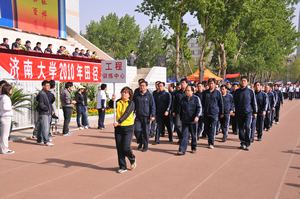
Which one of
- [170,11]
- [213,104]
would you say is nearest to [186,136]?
[213,104]

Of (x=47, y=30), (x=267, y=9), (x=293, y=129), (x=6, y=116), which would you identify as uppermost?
(x=267, y=9)

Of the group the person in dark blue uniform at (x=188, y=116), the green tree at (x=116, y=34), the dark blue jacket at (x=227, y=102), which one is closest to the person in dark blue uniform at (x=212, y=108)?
the person in dark blue uniform at (x=188, y=116)

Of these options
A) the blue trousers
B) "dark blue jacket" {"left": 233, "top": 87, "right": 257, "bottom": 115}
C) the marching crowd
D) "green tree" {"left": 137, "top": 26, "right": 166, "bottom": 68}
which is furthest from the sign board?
"green tree" {"left": 137, "top": 26, "right": 166, "bottom": 68}

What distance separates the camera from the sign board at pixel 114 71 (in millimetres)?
10380

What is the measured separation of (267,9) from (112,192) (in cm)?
3059

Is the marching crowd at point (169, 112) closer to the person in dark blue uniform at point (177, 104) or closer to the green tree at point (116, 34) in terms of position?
the person in dark blue uniform at point (177, 104)

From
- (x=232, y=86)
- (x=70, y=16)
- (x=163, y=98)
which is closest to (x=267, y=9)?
(x=70, y=16)

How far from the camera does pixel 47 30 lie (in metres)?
26.7

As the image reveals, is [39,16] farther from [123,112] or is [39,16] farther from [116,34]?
[116,34]

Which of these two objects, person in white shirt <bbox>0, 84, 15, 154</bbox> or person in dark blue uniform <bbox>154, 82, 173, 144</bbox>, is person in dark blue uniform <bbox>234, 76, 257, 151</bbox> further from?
person in white shirt <bbox>0, 84, 15, 154</bbox>

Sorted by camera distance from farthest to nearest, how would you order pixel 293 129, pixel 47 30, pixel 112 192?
pixel 47 30, pixel 293 129, pixel 112 192

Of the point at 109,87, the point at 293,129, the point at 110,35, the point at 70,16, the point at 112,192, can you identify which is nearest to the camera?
the point at 112,192

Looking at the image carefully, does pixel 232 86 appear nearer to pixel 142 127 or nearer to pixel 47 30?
pixel 142 127

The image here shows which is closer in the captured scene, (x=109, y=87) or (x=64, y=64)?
(x=64, y=64)
